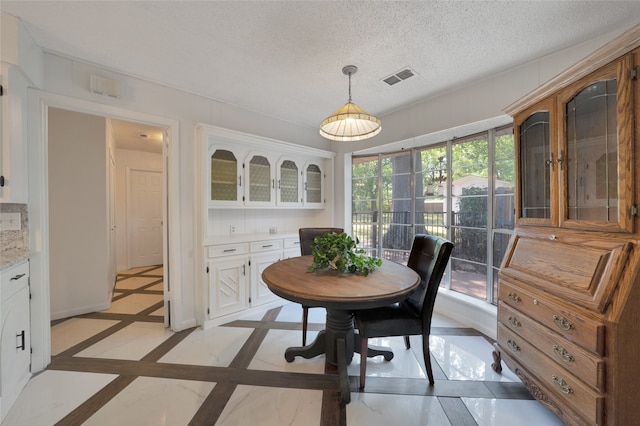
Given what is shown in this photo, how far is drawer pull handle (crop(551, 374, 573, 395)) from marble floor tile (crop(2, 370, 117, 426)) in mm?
2863

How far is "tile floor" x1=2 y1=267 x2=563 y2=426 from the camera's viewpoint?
1477mm

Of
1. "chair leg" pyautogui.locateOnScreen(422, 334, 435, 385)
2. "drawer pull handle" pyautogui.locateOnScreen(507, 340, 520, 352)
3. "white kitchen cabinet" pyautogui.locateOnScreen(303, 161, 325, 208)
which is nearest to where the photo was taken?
"drawer pull handle" pyautogui.locateOnScreen(507, 340, 520, 352)

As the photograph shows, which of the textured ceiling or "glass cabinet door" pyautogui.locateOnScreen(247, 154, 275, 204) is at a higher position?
the textured ceiling

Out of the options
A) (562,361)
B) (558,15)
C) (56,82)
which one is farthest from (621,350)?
(56,82)

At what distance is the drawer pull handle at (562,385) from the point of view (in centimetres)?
124

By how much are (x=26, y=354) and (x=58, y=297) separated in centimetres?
136

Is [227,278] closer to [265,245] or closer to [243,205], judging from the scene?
[265,245]

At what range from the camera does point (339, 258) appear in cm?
184

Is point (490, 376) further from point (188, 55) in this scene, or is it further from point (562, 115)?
point (188, 55)

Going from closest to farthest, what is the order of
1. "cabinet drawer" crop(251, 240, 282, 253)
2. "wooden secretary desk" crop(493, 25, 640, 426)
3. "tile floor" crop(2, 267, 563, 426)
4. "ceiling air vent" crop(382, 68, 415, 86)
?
1. "wooden secretary desk" crop(493, 25, 640, 426)
2. "tile floor" crop(2, 267, 563, 426)
3. "ceiling air vent" crop(382, 68, 415, 86)
4. "cabinet drawer" crop(251, 240, 282, 253)

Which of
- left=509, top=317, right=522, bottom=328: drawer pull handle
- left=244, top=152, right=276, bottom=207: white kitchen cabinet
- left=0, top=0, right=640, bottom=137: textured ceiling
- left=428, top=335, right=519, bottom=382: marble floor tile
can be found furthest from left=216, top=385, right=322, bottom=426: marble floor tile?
left=0, top=0, right=640, bottom=137: textured ceiling

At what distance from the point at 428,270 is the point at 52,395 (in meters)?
2.75

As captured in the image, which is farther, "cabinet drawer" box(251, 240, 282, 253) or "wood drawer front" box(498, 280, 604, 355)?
"cabinet drawer" box(251, 240, 282, 253)

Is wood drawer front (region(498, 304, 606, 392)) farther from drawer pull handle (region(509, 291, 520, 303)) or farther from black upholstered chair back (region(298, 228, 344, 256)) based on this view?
black upholstered chair back (region(298, 228, 344, 256))
